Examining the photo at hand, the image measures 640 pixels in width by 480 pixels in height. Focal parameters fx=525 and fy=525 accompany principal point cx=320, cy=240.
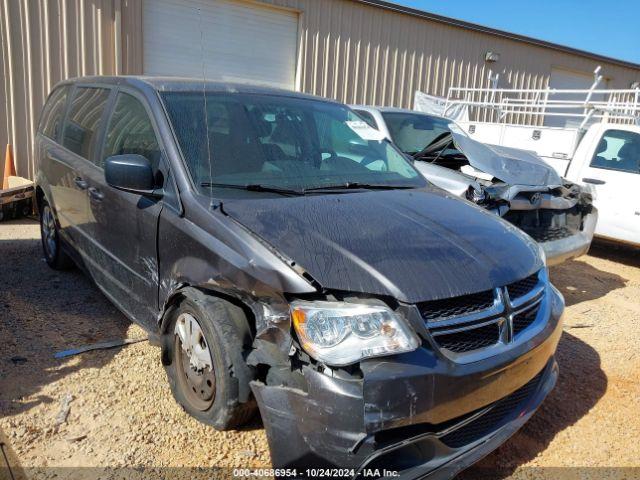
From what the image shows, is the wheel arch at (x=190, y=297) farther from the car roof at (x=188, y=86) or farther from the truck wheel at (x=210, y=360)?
the car roof at (x=188, y=86)

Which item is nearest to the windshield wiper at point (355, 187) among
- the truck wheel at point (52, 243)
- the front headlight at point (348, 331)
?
the front headlight at point (348, 331)

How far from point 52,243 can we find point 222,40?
5.64 metres

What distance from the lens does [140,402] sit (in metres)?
2.97

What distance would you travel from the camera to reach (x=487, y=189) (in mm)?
4688

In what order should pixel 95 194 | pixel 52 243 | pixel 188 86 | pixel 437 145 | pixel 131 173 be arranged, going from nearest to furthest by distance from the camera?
pixel 131 173 < pixel 188 86 < pixel 95 194 < pixel 52 243 < pixel 437 145

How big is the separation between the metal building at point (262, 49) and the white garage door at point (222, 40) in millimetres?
17

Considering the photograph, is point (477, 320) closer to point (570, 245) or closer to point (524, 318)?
point (524, 318)

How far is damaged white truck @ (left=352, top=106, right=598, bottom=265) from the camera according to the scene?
470 cm

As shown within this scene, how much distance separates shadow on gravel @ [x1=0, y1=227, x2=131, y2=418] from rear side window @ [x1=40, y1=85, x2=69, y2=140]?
52.2 inches

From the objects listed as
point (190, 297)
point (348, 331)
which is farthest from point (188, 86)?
point (348, 331)

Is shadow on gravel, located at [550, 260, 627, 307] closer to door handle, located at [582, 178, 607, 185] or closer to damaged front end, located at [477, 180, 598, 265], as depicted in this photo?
damaged front end, located at [477, 180, 598, 265]

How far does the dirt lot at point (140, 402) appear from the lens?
8.52ft

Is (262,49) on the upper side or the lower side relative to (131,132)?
upper

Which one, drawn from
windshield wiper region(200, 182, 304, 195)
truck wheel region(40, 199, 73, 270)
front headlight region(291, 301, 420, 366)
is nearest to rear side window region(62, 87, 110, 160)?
truck wheel region(40, 199, 73, 270)
